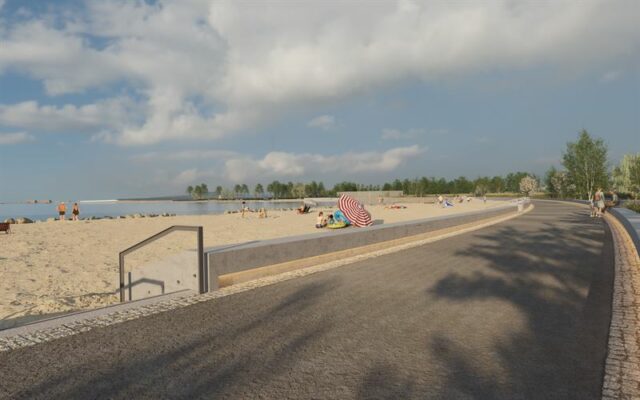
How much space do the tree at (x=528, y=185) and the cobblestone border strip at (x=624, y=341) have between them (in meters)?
109

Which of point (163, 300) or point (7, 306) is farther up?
point (163, 300)

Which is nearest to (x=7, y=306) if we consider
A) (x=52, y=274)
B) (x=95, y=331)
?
(x=52, y=274)

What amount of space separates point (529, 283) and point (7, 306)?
376 inches

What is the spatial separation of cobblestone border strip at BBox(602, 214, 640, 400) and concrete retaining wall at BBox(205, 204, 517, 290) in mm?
5181

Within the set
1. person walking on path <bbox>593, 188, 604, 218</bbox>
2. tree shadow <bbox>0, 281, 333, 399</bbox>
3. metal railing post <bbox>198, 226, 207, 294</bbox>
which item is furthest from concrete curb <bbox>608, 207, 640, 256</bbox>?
metal railing post <bbox>198, 226, 207, 294</bbox>

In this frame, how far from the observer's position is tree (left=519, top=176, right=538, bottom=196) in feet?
349

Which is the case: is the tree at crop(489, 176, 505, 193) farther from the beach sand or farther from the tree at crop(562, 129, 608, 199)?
the beach sand

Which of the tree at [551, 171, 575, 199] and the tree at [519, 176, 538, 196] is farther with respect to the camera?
the tree at [519, 176, 538, 196]

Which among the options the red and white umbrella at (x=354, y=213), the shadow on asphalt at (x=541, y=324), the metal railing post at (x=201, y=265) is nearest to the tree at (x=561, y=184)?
the red and white umbrella at (x=354, y=213)

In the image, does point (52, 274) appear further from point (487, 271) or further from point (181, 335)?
point (487, 271)

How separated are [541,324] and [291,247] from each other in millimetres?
4575

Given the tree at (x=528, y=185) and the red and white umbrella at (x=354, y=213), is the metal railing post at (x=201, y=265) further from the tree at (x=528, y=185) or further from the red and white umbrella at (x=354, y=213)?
the tree at (x=528, y=185)

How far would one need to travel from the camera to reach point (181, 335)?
4293 millimetres

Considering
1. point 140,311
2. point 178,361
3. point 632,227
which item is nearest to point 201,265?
point 140,311
